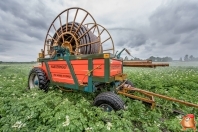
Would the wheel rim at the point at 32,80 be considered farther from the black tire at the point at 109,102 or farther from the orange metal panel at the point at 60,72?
the black tire at the point at 109,102

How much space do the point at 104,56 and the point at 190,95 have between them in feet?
15.6

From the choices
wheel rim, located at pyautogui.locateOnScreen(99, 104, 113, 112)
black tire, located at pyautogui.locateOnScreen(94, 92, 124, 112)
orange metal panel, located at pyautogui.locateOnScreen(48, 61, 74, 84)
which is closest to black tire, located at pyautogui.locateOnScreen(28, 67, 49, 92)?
orange metal panel, located at pyautogui.locateOnScreen(48, 61, 74, 84)

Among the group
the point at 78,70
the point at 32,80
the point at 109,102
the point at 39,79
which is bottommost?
the point at 109,102

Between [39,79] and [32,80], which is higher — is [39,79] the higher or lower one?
the higher one

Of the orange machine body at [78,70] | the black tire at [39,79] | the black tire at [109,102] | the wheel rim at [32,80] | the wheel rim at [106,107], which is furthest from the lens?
the wheel rim at [32,80]

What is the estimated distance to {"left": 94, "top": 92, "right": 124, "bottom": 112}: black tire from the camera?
3.49 meters

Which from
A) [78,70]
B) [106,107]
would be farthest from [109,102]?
[78,70]

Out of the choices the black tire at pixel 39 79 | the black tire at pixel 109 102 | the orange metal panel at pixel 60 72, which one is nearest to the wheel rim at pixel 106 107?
the black tire at pixel 109 102

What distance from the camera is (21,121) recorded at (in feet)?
9.44

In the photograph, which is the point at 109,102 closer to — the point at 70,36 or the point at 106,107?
the point at 106,107

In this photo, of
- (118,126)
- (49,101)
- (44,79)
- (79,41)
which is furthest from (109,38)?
(118,126)

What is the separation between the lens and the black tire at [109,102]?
3486 millimetres

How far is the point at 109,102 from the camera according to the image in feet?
11.7

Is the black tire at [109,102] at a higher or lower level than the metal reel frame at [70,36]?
lower
